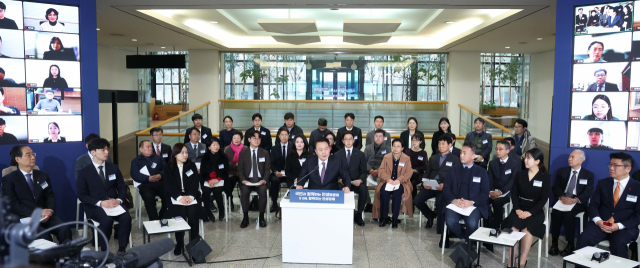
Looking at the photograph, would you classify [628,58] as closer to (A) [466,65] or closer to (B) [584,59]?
(B) [584,59]

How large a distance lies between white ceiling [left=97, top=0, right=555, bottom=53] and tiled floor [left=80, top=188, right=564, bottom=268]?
3225 millimetres

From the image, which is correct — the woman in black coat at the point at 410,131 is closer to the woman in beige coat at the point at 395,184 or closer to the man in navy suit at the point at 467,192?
the woman in beige coat at the point at 395,184

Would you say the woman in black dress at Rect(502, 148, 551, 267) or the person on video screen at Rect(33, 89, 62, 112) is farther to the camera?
the person on video screen at Rect(33, 89, 62, 112)

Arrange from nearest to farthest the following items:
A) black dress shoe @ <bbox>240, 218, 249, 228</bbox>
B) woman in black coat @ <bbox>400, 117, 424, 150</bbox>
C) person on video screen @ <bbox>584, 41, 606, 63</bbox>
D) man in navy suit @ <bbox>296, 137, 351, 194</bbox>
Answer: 1. person on video screen @ <bbox>584, 41, 606, 63</bbox>
2. man in navy suit @ <bbox>296, 137, 351, 194</bbox>
3. black dress shoe @ <bbox>240, 218, 249, 228</bbox>
4. woman in black coat @ <bbox>400, 117, 424, 150</bbox>

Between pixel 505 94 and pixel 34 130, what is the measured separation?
48.9 feet

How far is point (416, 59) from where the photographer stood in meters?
13.1

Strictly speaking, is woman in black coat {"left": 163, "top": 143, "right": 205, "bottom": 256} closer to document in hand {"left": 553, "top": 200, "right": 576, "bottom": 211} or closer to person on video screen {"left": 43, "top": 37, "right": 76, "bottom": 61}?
person on video screen {"left": 43, "top": 37, "right": 76, "bottom": 61}

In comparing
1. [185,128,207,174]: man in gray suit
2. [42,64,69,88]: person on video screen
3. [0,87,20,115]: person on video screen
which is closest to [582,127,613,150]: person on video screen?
[185,128,207,174]: man in gray suit

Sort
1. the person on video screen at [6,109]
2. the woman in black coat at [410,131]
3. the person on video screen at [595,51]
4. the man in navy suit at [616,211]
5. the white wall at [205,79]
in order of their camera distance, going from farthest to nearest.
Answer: the white wall at [205,79] < the woman in black coat at [410,131] < the person on video screen at [595,51] < the person on video screen at [6,109] < the man in navy suit at [616,211]

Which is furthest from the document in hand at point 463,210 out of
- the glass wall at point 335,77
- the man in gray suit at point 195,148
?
the glass wall at point 335,77

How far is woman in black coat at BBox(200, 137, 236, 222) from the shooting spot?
19.6 ft

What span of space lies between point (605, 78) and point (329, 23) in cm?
618

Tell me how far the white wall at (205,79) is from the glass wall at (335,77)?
1.62ft

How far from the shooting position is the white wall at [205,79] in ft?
40.4
